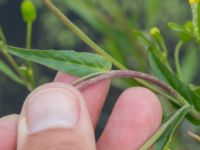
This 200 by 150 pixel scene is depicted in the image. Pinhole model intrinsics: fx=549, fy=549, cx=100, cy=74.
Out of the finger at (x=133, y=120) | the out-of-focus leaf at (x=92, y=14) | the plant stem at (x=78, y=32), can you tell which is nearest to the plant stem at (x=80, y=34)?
the plant stem at (x=78, y=32)

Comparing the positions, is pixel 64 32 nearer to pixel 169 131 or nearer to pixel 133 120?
pixel 133 120

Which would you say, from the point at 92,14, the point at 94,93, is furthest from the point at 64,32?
the point at 94,93

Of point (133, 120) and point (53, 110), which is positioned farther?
point (133, 120)

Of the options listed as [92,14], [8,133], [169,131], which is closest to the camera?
[169,131]

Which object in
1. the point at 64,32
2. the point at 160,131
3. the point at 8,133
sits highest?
the point at 160,131

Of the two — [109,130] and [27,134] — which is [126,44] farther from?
[27,134]

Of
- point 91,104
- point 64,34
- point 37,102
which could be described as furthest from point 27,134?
point 64,34

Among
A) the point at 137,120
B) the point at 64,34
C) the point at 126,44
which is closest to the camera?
the point at 137,120

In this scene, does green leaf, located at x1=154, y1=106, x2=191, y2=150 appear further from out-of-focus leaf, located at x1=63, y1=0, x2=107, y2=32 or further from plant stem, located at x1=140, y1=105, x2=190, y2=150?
out-of-focus leaf, located at x1=63, y1=0, x2=107, y2=32
